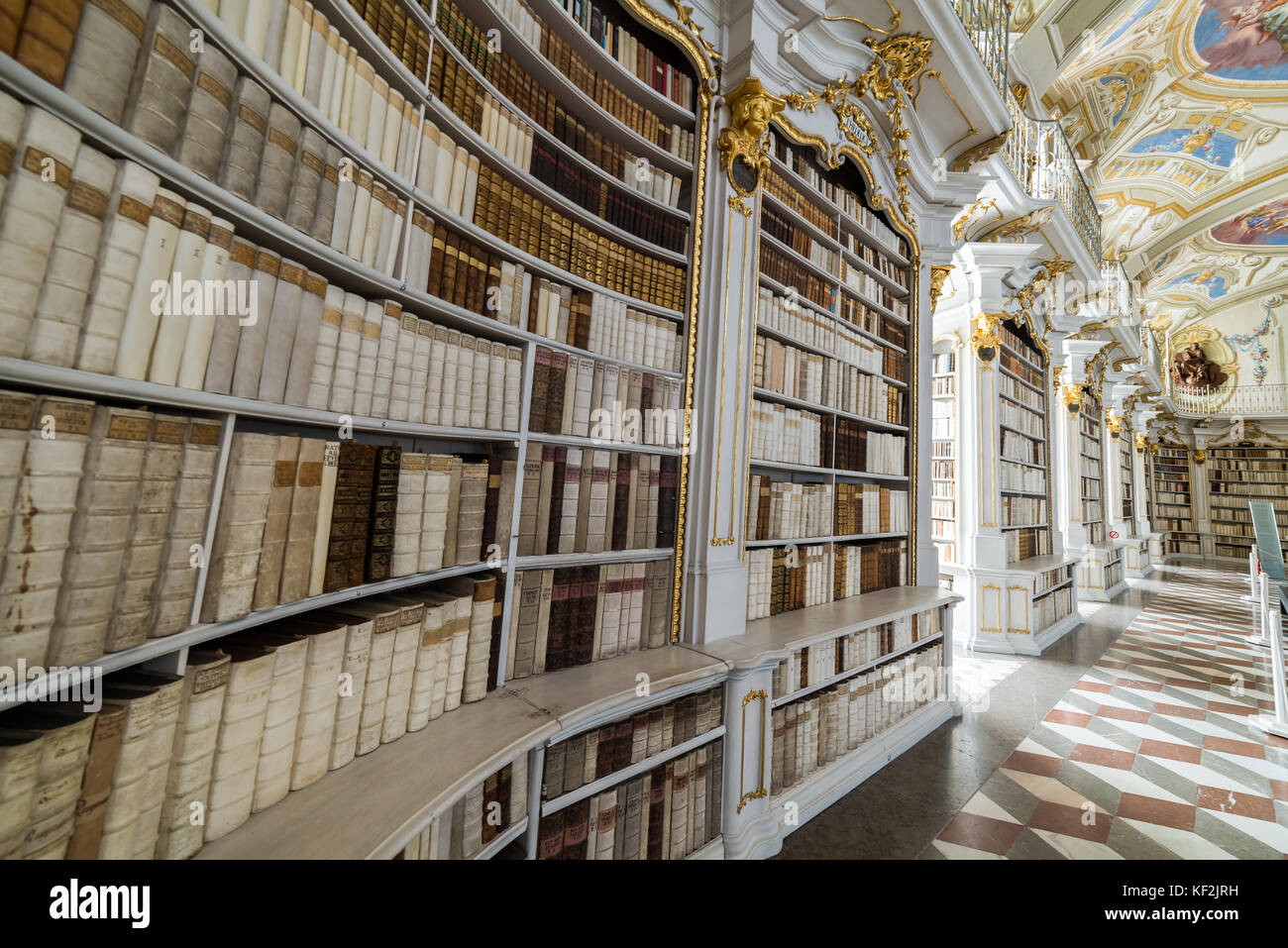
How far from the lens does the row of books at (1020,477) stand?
220 inches

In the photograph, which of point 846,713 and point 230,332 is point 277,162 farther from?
point 846,713

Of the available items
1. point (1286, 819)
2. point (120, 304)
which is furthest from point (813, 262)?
point (1286, 819)

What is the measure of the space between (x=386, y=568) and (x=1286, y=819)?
433cm

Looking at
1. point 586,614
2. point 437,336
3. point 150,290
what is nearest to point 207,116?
point 150,290

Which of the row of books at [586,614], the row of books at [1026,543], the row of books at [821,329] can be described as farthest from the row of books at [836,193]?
the row of books at [1026,543]

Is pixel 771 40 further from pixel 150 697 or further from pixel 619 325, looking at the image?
pixel 150 697

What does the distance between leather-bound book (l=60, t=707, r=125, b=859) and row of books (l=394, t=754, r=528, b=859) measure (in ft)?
1.79

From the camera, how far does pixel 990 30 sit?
12.1 ft

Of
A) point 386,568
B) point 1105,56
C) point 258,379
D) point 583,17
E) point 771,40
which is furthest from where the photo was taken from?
point 1105,56

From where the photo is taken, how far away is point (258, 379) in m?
1.03

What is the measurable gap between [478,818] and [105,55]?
5.72ft

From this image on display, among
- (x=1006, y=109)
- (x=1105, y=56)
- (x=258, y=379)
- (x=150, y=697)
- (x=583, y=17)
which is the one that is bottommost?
(x=150, y=697)

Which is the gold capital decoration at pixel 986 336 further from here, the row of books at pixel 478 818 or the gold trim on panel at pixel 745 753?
the row of books at pixel 478 818

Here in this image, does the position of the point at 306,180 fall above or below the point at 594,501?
above
